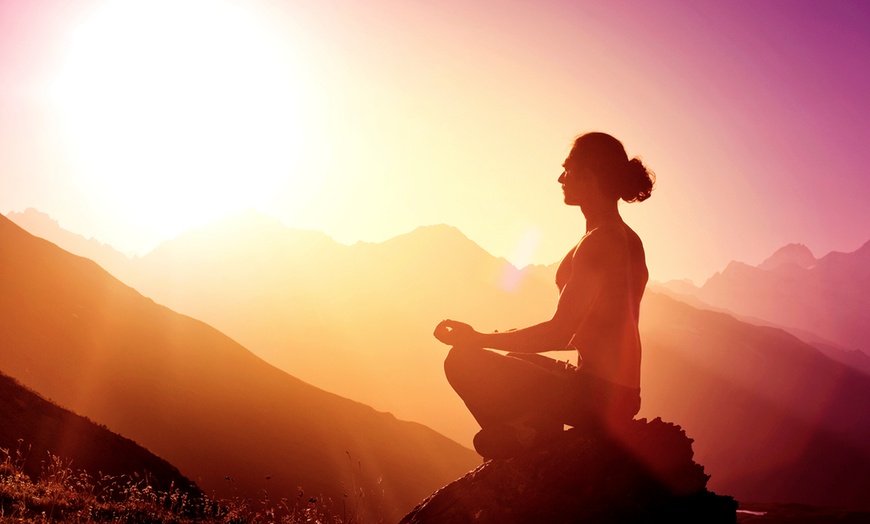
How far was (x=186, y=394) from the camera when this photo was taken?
59.0 metres

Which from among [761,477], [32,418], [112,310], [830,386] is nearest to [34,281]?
[112,310]

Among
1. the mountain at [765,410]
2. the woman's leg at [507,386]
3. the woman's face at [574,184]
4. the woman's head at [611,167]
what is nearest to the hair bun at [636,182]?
the woman's head at [611,167]

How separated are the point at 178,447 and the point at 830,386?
193 metres

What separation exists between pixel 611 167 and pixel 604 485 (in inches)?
82.7

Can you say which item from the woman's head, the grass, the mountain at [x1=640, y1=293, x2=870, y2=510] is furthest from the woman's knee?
the mountain at [x1=640, y1=293, x2=870, y2=510]

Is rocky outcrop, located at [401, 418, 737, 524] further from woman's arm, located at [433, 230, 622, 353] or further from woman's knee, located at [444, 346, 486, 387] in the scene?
woman's arm, located at [433, 230, 622, 353]

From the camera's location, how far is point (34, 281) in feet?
201

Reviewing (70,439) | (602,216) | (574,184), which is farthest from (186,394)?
(602,216)

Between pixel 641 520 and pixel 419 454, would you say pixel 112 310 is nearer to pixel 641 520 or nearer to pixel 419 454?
pixel 419 454

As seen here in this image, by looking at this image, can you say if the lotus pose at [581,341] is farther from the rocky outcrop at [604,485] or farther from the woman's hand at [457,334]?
the rocky outcrop at [604,485]

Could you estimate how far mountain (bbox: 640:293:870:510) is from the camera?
142 metres

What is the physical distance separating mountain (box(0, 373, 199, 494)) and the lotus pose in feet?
63.4

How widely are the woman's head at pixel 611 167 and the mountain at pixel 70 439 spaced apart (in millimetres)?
20151

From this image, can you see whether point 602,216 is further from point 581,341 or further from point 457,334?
point 457,334
